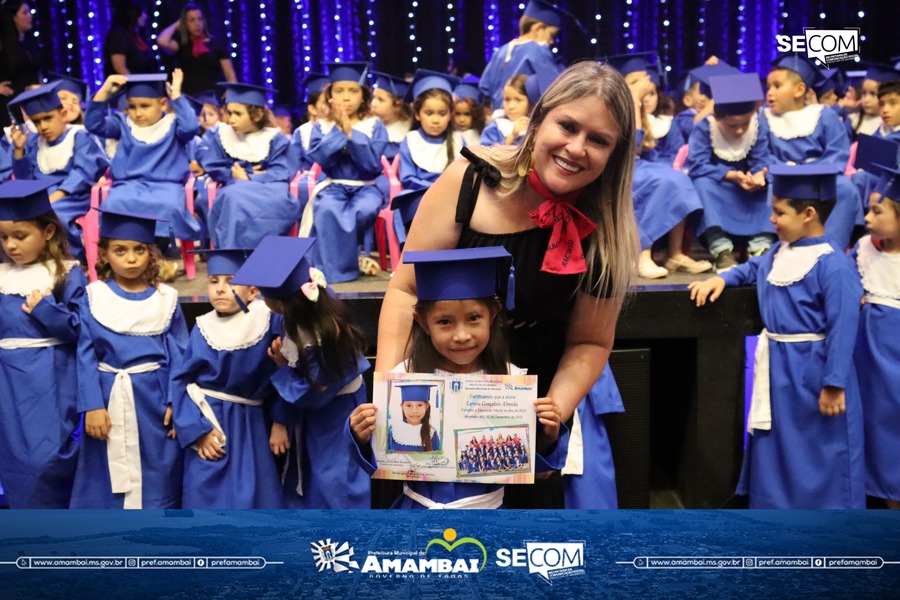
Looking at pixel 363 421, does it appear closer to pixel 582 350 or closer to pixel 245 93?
pixel 582 350

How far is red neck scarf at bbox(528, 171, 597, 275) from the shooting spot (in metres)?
2.33

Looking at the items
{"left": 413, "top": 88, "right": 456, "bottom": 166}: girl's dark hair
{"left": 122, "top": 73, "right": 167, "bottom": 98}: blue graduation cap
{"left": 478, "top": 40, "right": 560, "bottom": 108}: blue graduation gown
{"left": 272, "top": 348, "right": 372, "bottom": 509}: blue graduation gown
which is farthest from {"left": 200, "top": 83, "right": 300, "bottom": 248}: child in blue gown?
{"left": 272, "top": 348, "right": 372, "bottom": 509}: blue graduation gown

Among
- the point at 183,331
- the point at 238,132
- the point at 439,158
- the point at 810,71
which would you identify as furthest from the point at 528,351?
the point at 238,132

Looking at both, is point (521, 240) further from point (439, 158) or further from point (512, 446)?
point (439, 158)

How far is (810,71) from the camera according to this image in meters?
4.17

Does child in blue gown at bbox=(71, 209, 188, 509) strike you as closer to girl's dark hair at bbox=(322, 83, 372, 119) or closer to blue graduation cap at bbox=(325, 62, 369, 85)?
blue graduation cap at bbox=(325, 62, 369, 85)

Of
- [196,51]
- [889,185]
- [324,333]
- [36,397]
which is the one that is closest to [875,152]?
[889,185]

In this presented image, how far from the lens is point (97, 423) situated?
11.4 ft

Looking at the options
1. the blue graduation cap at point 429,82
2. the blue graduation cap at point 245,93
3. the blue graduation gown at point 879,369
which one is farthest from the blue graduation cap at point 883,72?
the blue graduation cap at point 245,93

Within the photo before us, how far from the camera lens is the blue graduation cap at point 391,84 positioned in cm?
516

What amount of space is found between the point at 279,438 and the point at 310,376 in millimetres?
347

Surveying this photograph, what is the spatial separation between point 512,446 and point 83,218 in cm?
329

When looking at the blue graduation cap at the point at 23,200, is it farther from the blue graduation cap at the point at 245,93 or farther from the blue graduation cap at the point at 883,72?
the blue graduation cap at the point at 883,72

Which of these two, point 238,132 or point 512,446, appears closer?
point 512,446
